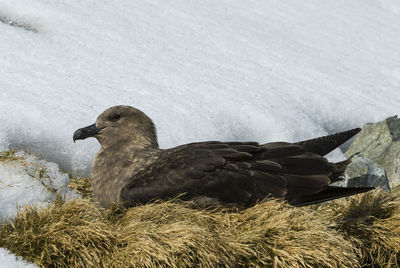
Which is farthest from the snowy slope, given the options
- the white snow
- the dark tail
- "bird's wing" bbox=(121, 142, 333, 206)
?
the dark tail

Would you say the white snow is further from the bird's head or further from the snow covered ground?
the bird's head

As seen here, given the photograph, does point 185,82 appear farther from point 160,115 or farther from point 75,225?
point 75,225

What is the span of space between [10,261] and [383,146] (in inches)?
206

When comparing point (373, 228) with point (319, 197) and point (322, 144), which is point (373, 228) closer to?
point (319, 197)

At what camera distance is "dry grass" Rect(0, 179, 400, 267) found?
4.62m

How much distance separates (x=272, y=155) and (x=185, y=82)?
10.7 feet

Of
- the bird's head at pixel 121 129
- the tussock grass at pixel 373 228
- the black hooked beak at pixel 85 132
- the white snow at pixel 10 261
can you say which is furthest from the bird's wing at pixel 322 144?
the white snow at pixel 10 261

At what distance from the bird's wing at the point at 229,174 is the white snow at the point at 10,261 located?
1.17 meters

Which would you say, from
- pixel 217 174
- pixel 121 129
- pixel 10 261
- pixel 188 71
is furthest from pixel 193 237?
pixel 188 71

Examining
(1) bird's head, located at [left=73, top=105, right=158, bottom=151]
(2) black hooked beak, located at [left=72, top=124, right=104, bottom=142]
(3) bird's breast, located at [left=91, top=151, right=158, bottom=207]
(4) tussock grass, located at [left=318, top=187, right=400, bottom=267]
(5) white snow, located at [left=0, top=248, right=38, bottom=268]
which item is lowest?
(5) white snow, located at [left=0, top=248, right=38, bottom=268]

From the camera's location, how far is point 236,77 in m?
9.44

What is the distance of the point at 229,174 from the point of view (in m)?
5.46

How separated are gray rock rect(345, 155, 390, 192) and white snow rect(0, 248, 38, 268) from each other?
12.1 feet

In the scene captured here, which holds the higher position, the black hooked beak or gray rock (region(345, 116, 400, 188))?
gray rock (region(345, 116, 400, 188))
